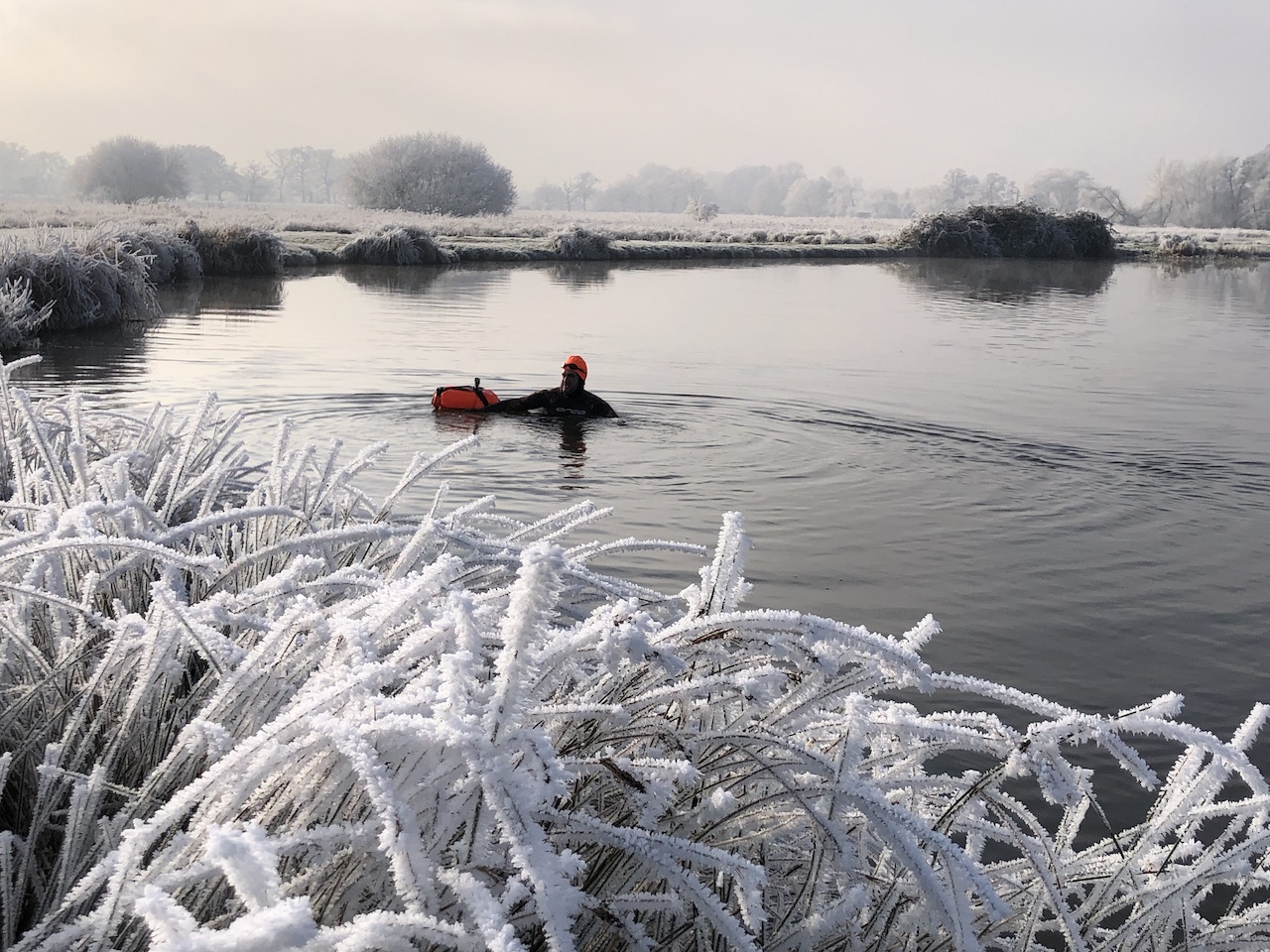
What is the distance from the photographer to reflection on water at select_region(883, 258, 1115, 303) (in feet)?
94.6

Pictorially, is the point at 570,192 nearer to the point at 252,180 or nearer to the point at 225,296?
the point at 252,180

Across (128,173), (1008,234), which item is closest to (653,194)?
(128,173)

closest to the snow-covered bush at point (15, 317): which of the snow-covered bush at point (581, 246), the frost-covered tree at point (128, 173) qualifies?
the snow-covered bush at point (581, 246)

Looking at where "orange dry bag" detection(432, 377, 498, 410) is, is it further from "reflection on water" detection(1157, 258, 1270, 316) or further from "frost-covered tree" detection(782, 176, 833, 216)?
"frost-covered tree" detection(782, 176, 833, 216)

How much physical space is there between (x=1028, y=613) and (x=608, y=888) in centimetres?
430

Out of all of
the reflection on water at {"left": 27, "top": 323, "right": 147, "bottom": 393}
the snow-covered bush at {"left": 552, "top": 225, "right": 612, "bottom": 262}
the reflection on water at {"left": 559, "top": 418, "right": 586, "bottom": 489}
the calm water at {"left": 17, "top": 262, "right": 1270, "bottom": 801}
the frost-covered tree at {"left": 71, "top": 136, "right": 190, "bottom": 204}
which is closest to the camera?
the calm water at {"left": 17, "top": 262, "right": 1270, "bottom": 801}

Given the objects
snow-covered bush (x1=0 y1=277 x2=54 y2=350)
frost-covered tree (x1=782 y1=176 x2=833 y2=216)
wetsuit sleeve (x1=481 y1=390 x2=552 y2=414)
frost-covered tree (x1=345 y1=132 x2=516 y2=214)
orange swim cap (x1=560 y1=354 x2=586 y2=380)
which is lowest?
wetsuit sleeve (x1=481 y1=390 x2=552 y2=414)

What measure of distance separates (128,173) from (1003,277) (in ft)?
237

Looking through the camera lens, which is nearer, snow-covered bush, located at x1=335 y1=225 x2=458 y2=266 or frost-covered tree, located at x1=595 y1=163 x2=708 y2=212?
snow-covered bush, located at x1=335 y1=225 x2=458 y2=266

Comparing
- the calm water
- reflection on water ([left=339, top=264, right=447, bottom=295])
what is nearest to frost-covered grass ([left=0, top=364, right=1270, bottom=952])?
the calm water

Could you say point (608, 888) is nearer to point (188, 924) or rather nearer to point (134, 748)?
point (188, 924)

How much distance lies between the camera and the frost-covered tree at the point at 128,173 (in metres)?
86.1

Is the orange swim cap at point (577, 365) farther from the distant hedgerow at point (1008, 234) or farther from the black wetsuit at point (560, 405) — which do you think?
the distant hedgerow at point (1008, 234)

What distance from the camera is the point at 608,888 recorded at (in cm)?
175
